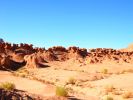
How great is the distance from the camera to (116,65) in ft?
183

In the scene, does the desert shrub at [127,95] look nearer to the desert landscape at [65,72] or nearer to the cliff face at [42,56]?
the desert landscape at [65,72]

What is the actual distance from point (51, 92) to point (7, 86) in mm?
3003

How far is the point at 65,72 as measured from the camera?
42.9 metres

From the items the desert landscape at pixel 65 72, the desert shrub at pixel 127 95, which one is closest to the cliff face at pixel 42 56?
the desert landscape at pixel 65 72

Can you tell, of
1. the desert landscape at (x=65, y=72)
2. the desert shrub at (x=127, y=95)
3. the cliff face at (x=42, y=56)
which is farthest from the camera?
the cliff face at (x=42, y=56)

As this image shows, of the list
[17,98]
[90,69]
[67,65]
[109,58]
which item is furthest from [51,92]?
[109,58]

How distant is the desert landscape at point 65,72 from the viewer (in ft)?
79.7

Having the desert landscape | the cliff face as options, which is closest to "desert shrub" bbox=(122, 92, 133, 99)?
the desert landscape

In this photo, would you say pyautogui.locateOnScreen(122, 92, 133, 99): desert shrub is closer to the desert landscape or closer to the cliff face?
the desert landscape

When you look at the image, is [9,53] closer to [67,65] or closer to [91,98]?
[67,65]

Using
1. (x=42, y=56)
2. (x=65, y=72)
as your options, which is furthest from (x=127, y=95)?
(x=42, y=56)

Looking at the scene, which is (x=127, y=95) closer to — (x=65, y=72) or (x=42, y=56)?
(x=65, y=72)

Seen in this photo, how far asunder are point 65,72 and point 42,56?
18.3m

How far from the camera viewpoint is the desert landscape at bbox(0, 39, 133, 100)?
2428 cm
